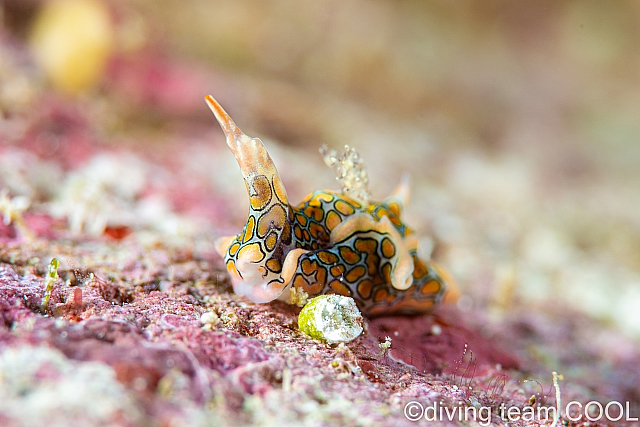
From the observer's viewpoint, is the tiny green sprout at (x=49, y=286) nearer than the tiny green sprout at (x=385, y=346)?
Yes

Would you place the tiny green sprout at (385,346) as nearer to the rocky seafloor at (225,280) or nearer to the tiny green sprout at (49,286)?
the rocky seafloor at (225,280)

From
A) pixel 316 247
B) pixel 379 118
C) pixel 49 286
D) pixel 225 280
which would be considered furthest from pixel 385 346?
pixel 379 118

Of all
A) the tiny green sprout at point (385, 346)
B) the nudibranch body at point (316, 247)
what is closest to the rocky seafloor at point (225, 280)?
the tiny green sprout at point (385, 346)

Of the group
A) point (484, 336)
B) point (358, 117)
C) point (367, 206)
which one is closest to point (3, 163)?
point (367, 206)

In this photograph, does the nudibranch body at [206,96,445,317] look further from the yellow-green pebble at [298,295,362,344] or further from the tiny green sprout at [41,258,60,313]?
the tiny green sprout at [41,258,60,313]

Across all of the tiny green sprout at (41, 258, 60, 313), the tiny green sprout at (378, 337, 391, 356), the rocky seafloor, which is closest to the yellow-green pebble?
the rocky seafloor
